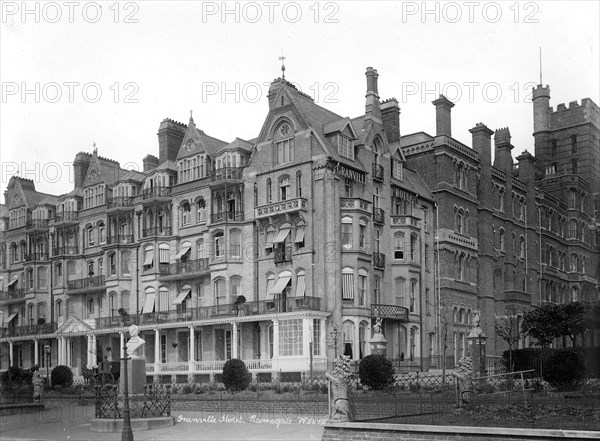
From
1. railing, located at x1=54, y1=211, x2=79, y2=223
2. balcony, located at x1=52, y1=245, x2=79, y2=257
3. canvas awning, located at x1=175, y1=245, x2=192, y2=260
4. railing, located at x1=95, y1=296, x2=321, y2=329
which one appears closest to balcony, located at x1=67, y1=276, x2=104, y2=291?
balcony, located at x1=52, y1=245, x2=79, y2=257

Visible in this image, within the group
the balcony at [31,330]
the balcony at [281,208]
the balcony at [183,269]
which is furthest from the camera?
the balcony at [31,330]

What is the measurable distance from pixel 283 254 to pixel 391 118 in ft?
43.8

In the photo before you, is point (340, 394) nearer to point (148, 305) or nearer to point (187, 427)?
point (187, 427)

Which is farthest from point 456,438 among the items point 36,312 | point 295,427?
point 36,312

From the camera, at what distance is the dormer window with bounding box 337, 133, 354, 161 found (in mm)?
44219

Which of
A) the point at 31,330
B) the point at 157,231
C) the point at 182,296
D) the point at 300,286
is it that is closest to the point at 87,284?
the point at 31,330

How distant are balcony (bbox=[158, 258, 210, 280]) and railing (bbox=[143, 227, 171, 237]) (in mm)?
2188

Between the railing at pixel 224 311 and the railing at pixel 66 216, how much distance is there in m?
8.88

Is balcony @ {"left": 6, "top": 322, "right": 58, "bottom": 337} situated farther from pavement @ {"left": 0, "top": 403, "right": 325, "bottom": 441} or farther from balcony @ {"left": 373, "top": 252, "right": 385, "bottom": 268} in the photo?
balcony @ {"left": 373, "top": 252, "right": 385, "bottom": 268}

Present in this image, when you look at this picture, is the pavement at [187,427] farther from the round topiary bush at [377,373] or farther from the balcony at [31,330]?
the balcony at [31,330]

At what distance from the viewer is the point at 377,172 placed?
46406 mm

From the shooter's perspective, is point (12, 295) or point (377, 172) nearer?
point (377, 172)

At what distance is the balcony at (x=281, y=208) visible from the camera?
42.9 meters

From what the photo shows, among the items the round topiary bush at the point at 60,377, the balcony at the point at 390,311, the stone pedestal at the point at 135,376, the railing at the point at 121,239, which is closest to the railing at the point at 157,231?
the railing at the point at 121,239
